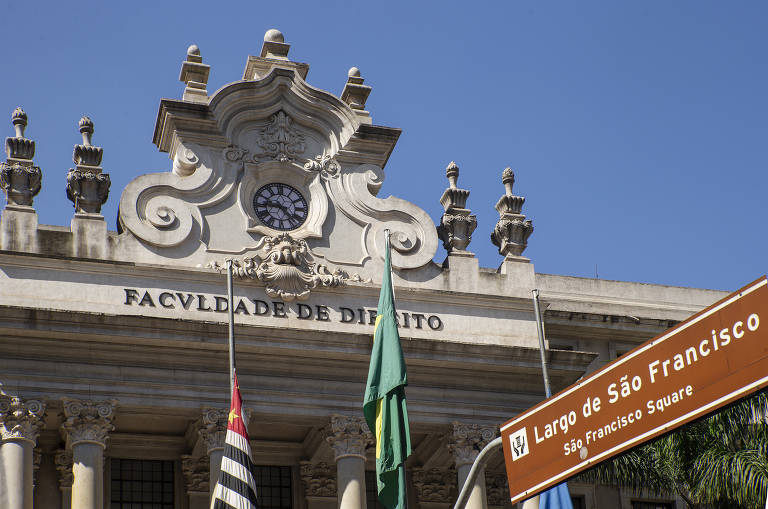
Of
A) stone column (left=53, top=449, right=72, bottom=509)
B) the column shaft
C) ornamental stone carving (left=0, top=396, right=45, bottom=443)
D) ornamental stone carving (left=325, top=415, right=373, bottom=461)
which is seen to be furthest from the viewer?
ornamental stone carving (left=325, top=415, right=373, bottom=461)

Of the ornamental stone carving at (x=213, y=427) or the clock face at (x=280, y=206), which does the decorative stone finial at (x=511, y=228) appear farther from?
the ornamental stone carving at (x=213, y=427)

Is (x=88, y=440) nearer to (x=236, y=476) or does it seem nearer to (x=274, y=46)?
(x=236, y=476)

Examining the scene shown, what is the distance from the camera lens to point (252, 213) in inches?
1344

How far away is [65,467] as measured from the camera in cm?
3159

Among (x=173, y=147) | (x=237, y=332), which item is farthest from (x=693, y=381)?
(x=173, y=147)

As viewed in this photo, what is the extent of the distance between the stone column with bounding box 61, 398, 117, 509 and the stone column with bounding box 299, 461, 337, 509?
235 inches

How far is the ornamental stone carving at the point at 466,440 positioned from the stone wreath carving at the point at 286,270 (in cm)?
466

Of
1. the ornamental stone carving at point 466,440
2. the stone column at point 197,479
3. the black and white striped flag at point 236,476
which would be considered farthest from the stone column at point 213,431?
the black and white striped flag at point 236,476

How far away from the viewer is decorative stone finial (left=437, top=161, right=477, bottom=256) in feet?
116

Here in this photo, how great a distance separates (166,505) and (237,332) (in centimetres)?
531

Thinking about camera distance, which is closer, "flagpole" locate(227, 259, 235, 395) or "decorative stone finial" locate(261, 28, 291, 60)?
"flagpole" locate(227, 259, 235, 395)

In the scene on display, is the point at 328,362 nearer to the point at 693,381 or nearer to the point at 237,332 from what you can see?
the point at 237,332

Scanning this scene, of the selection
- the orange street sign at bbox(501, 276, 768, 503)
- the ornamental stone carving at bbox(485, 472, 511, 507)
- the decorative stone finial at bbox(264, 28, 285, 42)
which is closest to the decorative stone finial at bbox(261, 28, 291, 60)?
the decorative stone finial at bbox(264, 28, 285, 42)

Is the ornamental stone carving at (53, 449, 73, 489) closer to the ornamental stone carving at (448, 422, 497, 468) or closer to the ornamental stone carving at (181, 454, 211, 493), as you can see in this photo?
the ornamental stone carving at (181, 454, 211, 493)
